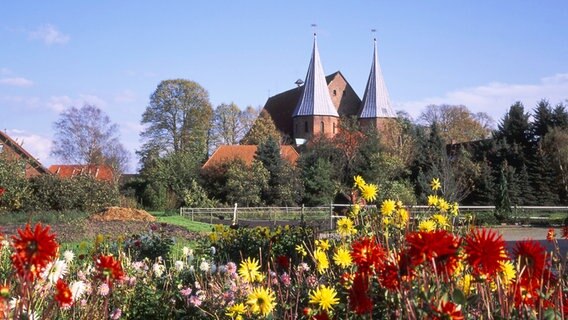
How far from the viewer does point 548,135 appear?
34.2 meters

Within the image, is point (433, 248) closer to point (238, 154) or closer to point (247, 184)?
point (247, 184)

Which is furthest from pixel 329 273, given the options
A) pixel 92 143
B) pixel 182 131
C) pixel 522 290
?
pixel 182 131

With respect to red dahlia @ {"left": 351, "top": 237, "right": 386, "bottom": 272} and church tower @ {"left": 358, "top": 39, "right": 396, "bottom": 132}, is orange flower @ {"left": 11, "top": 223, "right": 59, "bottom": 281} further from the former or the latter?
church tower @ {"left": 358, "top": 39, "right": 396, "bottom": 132}

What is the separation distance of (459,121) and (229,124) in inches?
814

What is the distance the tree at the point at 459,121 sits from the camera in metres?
55.8

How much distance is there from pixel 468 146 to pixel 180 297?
3625 centimetres

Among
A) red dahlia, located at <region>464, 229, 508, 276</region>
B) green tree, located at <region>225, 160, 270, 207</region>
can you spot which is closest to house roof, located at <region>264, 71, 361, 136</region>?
green tree, located at <region>225, 160, 270, 207</region>

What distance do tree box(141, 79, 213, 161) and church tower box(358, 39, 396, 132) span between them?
591 inches

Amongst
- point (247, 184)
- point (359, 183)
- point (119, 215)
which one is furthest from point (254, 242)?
point (247, 184)

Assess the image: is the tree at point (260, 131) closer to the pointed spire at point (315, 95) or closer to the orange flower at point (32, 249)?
the pointed spire at point (315, 95)

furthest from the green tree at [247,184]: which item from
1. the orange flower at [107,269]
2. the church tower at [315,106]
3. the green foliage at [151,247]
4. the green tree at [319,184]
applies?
the orange flower at [107,269]

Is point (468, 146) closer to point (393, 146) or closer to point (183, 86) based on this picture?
point (393, 146)

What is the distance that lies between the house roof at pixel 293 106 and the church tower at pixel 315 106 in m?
3.26

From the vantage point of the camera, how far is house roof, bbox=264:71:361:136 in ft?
→ 207
